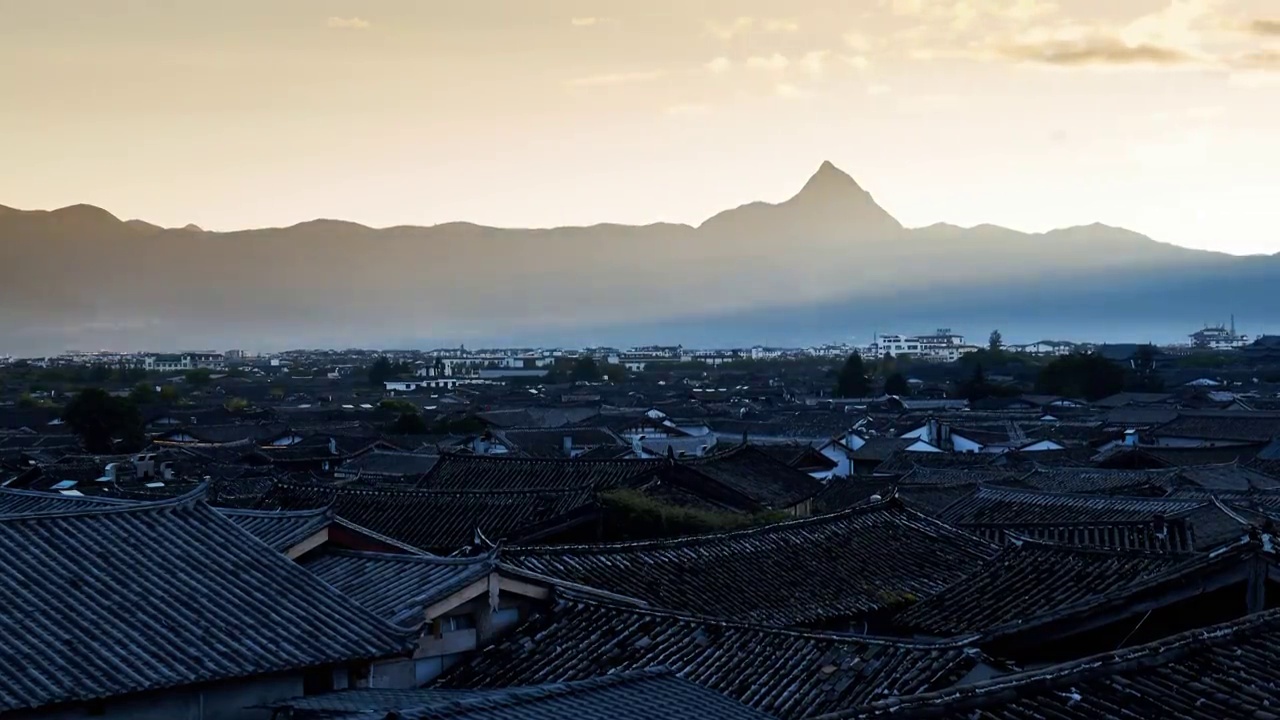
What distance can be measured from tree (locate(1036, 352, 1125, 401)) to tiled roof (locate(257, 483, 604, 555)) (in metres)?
74.9

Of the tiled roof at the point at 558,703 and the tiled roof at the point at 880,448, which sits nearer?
the tiled roof at the point at 558,703

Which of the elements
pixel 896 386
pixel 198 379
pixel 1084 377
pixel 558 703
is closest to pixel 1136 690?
pixel 558 703

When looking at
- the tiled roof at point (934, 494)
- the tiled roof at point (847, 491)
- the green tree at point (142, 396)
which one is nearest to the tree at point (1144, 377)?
the tiled roof at point (847, 491)

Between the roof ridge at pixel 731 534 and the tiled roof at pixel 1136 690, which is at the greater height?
the tiled roof at pixel 1136 690

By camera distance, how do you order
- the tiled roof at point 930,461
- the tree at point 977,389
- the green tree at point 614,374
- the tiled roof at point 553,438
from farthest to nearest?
the green tree at point 614,374 < the tree at point 977,389 < the tiled roof at point 553,438 < the tiled roof at point 930,461

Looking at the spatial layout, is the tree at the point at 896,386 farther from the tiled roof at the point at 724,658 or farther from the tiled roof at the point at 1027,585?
the tiled roof at the point at 724,658

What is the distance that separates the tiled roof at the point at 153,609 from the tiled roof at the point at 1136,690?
5.00m

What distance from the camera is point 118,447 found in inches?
2467

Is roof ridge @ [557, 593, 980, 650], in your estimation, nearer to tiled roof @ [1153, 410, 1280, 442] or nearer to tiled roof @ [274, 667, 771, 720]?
tiled roof @ [274, 667, 771, 720]

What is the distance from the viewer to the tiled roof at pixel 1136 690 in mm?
6895

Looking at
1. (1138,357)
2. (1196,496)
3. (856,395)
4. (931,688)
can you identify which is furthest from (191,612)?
(1138,357)

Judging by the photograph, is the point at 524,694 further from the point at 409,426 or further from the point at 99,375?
the point at 99,375

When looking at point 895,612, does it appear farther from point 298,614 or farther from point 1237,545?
point 298,614

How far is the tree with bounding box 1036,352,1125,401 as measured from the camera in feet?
304
